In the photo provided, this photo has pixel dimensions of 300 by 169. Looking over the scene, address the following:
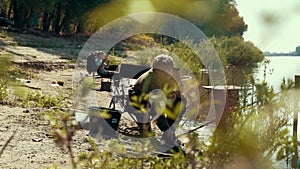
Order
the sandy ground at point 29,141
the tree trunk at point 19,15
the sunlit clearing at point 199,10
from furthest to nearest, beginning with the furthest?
the tree trunk at point 19,15, the sandy ground at point 29,141, the sunlit clearing at point 199,10

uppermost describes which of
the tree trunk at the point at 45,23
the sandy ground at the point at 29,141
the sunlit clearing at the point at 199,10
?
the tree trunk at the point at 45,23

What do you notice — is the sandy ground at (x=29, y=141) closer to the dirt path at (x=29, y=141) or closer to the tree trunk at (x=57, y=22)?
the dirt path at (x=29, y=141)

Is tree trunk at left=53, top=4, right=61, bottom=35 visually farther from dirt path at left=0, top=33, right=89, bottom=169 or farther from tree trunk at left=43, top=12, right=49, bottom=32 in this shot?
dirt path at left=0, top=33, right=89, bottom=169

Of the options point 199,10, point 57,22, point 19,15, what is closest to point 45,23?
point 57,22

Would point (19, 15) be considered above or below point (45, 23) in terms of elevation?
above

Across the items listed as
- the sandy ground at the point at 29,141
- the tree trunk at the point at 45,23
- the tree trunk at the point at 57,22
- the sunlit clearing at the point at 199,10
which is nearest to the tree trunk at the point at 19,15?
the tree trunk at the point at 45,23

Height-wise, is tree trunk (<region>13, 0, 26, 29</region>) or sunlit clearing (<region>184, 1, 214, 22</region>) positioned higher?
tree trunk (<region>13, 0, 26, 29</region>)

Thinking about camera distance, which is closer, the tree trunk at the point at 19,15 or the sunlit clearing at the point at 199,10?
the sunlit clearing at the point at 199,10

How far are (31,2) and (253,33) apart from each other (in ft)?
77.1

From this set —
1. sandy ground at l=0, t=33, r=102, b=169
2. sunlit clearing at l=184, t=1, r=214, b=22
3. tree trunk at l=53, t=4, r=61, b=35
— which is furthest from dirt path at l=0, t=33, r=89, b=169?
tree trunk at l=53, t=4, r=61, b=35

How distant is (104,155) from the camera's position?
167 centimetres

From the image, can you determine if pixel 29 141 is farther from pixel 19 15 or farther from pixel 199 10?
pixel 19 15

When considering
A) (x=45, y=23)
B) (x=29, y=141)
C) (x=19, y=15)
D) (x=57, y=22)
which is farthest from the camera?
(x=57, y=22)

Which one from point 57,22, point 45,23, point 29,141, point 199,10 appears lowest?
point 29,141
